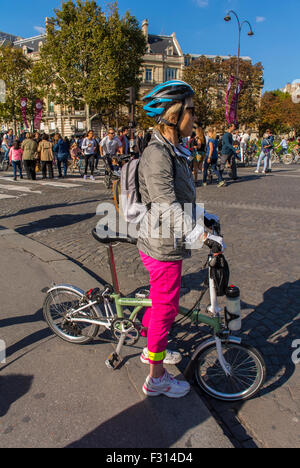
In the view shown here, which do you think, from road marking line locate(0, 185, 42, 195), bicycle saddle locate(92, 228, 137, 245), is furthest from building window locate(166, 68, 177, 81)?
bicycle saddle locate(92, 228, 137, 245)

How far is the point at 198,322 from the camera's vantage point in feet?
7.86

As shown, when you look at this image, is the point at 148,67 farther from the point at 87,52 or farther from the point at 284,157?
the point at 284,157

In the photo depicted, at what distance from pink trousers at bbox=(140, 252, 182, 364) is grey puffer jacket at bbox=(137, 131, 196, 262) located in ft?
0.20

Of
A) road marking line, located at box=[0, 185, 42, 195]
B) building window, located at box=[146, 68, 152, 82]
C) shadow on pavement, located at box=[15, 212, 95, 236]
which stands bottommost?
shadow on pavement, located at box=[15, 212, 95, 236]

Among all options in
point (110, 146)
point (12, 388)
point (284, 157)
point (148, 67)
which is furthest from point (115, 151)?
point (148, 67)

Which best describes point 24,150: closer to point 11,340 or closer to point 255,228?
point 255,228

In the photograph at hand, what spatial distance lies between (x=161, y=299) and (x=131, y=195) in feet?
2.12

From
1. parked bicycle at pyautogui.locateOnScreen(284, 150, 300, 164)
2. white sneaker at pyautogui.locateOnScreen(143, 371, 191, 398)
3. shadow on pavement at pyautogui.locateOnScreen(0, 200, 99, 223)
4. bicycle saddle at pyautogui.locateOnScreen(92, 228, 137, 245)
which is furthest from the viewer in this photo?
parked bicycle at pyautogui.locateOnScreen(284, 150, 300, 164)

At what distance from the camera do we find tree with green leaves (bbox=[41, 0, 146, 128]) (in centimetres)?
3275

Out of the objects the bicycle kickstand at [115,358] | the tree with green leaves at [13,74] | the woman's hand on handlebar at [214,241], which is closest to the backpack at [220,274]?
the woman's hand on handlebar at [214,241]

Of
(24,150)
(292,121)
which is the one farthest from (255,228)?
Answer: (292,121)

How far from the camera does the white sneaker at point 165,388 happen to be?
2.20 m

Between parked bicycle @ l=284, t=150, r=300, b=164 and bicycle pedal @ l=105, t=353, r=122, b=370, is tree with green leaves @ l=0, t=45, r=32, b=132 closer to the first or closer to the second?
parked bicycle @ l=284, t=150, r=300, b=164

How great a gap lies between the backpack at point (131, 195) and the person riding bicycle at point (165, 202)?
36mm
